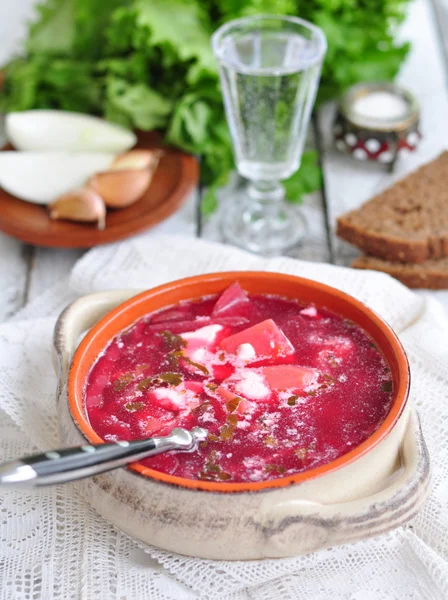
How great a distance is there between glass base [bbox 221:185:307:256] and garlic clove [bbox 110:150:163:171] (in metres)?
0.29

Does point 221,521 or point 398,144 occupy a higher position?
point 221,521

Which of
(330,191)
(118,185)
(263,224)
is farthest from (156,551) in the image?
(330,191)

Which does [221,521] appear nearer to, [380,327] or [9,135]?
[380,327]

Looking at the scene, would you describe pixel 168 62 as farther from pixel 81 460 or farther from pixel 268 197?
pixel 81 460


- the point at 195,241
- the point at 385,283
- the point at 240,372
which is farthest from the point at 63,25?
the point at 240,372

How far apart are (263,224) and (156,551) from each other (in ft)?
4.84

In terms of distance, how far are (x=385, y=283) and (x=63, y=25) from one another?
1.75 m

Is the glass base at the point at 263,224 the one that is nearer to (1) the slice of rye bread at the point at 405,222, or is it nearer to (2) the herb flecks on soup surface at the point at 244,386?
(1) the slice of rye bread at the point at 405,222

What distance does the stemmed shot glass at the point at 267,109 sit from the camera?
246cm

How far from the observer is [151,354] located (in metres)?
1.75

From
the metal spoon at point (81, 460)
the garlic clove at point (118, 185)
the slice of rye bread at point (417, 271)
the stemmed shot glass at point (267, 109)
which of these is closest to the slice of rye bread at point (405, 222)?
the slice of rye bread at point (417, 271)

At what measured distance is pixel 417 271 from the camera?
2.44 m

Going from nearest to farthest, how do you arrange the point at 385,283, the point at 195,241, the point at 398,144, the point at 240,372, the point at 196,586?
the point at 196,586 → the point at 240,372 → the point at 385,283 → the point at 195,241 → the point at 398,144

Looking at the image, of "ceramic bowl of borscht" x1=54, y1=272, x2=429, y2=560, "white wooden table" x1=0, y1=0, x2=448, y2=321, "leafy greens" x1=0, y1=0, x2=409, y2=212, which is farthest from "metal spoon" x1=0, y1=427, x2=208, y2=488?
"leafy greens" x1=0, y1=0, x2=409, y2=212
